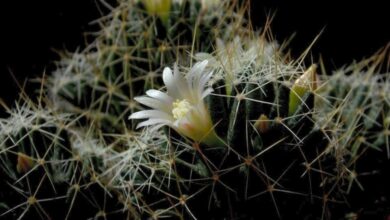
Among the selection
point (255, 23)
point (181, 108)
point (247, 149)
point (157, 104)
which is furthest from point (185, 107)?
point (255, 23)

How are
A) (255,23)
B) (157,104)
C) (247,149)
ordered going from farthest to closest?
(255,23) < (157,104) < (247,149)

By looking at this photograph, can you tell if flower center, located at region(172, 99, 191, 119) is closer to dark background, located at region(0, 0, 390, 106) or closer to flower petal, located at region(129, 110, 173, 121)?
flower petal, located at region(129, 110, 173, 121)

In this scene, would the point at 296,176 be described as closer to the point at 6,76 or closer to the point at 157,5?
the point at 157,5

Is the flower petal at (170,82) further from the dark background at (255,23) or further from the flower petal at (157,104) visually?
the dark background at (255,23)

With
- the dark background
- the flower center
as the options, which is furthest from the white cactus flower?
the dark background

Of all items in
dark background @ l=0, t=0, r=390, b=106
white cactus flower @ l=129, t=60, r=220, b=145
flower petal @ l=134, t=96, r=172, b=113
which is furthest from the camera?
dark background @ l=0, t=0, r=390, b=106

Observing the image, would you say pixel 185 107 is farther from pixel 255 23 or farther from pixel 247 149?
pixel 255 23

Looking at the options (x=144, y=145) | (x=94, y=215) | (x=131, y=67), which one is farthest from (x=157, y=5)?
(x=94, y=215)
